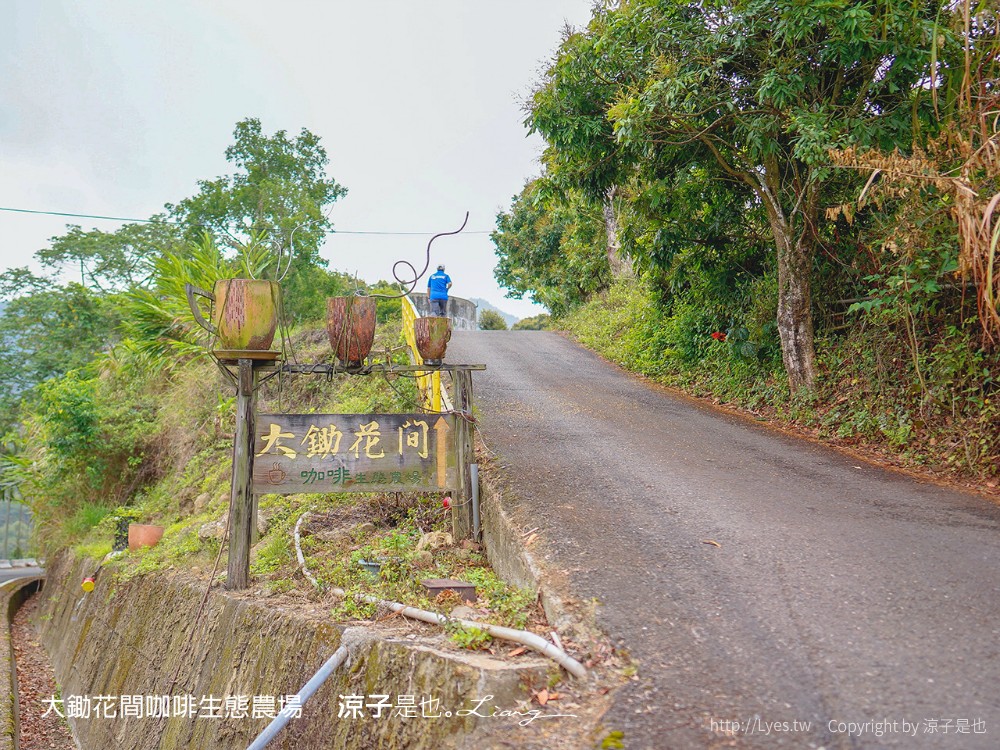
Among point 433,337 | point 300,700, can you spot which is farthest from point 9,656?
point 300,700

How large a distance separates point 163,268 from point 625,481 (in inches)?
378

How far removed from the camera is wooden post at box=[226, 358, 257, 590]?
16.7 ft

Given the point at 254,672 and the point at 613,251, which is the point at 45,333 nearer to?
the point at 613,251

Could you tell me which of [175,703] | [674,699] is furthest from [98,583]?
[674,699]

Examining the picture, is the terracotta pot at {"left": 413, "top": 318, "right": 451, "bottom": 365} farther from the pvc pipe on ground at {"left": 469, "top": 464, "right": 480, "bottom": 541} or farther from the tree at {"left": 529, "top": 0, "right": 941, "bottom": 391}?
the tree at {"left": 529, "top": 0, "right": 941, "bottom": 391}

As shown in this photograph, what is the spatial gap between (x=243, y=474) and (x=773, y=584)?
3814 mm

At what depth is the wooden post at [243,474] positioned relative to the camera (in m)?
5.10

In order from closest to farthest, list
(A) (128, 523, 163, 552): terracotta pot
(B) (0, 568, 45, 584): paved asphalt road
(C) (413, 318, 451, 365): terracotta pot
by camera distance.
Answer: (C) (413, 318, 451, 365): terracotta pot, (A) (128, 523, 163, 552): terracotta pot, (B) (0, 568, 45, 584): paved asphalt road

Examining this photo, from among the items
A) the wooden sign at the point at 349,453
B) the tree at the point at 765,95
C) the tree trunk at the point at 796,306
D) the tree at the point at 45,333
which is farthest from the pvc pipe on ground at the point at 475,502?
the tree at the point at 45,333

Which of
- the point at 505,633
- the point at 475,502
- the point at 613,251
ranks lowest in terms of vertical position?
the point at 505,633

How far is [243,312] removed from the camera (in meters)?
5.03

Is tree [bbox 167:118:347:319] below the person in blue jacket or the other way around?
the other way around

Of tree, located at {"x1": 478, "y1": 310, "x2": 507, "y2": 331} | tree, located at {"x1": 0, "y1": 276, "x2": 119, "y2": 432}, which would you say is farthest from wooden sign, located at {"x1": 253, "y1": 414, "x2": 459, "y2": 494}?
tree, located at {"x1": 478, "y1": 310, "x2": 507, "y2": 331}

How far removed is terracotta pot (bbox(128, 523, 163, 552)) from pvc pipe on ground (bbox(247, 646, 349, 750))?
6.66 metres
